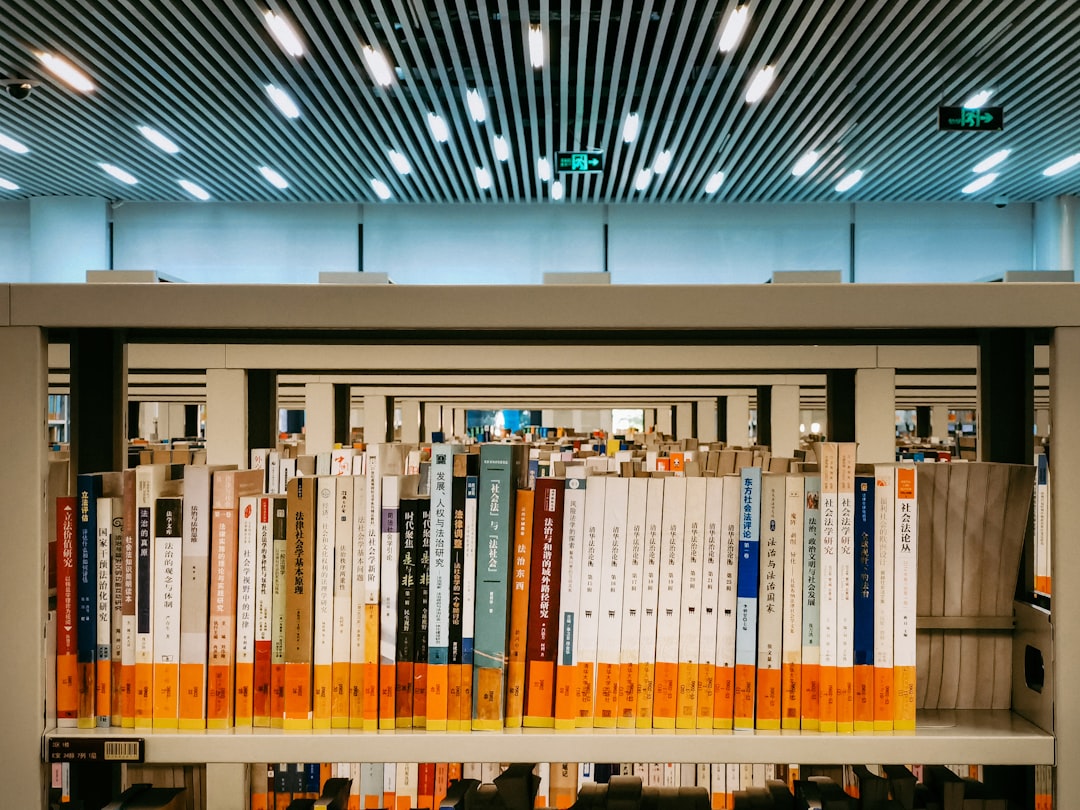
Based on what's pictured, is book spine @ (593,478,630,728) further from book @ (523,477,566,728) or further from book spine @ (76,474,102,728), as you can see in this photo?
book spine @ (76,474,102,728)

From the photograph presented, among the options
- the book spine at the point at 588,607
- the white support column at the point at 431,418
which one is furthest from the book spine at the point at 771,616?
the white support column at the point at 431,418

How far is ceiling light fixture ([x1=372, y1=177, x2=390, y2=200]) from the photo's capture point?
923 cm

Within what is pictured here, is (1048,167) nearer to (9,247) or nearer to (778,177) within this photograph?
(778,177)

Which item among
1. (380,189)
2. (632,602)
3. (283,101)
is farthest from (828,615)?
(380,189)

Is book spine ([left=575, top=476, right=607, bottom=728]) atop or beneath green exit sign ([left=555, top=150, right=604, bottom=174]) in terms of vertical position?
beneath

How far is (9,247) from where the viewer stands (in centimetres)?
1017

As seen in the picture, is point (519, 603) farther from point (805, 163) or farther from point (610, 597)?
point (805, 163)

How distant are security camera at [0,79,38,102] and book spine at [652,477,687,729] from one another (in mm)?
7160

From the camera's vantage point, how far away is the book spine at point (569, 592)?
101cm

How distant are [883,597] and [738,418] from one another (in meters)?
3.32

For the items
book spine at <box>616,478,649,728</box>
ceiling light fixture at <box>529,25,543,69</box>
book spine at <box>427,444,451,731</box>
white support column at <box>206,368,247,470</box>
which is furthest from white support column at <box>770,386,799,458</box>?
ceiling light fixture at <box>529,25,543,69</box>

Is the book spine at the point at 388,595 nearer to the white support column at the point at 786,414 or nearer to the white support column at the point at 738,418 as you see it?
the white support column at the point at 786,414

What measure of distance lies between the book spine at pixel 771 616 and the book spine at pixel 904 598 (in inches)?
5.7

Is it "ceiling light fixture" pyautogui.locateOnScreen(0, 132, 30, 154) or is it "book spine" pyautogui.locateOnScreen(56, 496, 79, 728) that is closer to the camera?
"book spine" pyautogui.locateOnScreen(56, 496, 79, 728)
